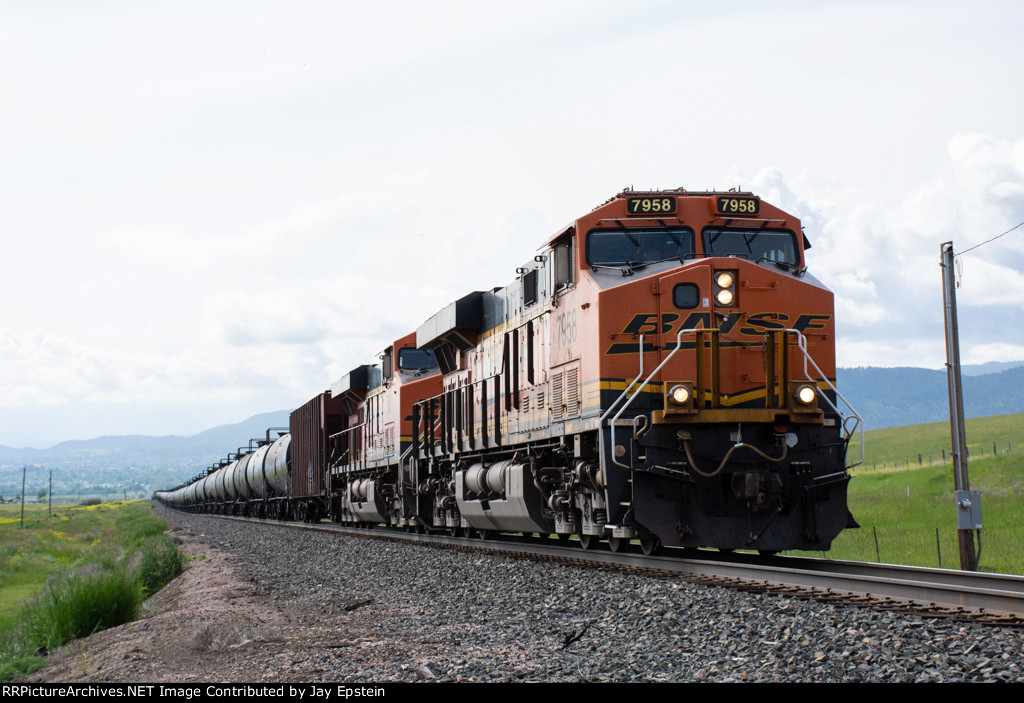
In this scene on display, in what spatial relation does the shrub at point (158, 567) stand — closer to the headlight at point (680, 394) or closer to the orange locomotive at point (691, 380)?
the orange locomotive at point (691, 380)

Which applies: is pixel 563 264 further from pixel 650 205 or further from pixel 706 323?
pixel 706 323

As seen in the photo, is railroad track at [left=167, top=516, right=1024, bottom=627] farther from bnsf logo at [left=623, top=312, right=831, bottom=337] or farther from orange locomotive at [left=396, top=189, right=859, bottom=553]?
bnsf logo at [left=623, top=312, right=831, bottom=337]

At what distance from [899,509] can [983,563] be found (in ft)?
48.1

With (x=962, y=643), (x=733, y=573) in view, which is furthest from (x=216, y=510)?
(x=962, y=643)

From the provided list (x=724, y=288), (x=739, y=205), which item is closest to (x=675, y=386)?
(x=724, y=288)

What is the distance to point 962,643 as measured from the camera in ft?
18.4

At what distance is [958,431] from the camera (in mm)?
12922

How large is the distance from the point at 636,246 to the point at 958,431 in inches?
197

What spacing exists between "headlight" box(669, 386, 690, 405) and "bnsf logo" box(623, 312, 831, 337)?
82 centimetres

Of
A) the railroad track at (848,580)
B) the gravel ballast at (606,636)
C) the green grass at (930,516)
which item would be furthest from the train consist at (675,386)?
the green grass at (930,516)

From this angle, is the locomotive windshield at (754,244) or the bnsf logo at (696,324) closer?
the bnsf logo at (696,324)

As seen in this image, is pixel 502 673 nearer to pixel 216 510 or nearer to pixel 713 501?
pixel 713 501

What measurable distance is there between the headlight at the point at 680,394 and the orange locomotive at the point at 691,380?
0.05ft

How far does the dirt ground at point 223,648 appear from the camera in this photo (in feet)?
22.8
